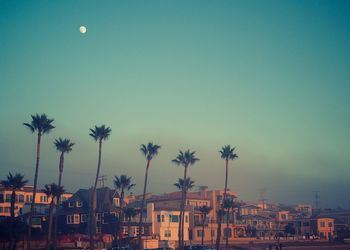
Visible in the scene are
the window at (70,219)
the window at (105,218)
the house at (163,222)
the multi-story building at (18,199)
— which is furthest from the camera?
the multi-story building at (18,199)

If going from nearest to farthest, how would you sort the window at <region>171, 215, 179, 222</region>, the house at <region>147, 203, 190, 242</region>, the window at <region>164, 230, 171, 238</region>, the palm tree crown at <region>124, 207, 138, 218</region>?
the palm tree crown at <region>124, 207, 138, 218</region> < the house at <region>147, 203, 190, 242</region> < the window at <region>164, 230, 171, 238</region> < the window at <region>171, 215, 179, 222</region>

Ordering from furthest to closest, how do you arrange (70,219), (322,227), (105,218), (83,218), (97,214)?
(322,227) < (70,219) < (97,214) < (83,218) < (105,218)

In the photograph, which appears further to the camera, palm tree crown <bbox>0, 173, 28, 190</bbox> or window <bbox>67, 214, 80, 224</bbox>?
window <bbox>67, 214, 80, 224</bbox>

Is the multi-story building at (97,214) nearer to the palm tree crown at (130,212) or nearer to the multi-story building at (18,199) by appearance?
the palm tree crown at (130,212)

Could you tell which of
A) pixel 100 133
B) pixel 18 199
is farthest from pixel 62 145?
pixel 18 199

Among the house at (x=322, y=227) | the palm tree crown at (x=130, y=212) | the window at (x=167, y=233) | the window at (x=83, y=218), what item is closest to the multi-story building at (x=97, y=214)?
the window at (x=83, y=218)

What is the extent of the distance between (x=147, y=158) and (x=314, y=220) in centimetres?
7010

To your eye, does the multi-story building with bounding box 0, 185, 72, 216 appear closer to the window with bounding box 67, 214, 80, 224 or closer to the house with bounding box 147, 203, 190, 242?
the window with bounding box 67, 214, 80, 224

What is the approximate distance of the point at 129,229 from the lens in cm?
9638

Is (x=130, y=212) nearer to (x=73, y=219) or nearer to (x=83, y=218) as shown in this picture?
(x=83, y=218)

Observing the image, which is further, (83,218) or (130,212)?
(83,218)

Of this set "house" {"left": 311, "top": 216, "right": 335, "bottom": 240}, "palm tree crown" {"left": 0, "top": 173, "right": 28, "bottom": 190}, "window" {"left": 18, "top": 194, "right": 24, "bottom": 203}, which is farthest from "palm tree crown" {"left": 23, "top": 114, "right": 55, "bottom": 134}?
"house" {"left": 311, "top": 216, "right": 335, "bottom": 240}

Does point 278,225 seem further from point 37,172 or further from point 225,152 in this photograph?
point 37,172

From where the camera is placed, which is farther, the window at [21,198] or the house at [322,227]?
the house at [322,227]
